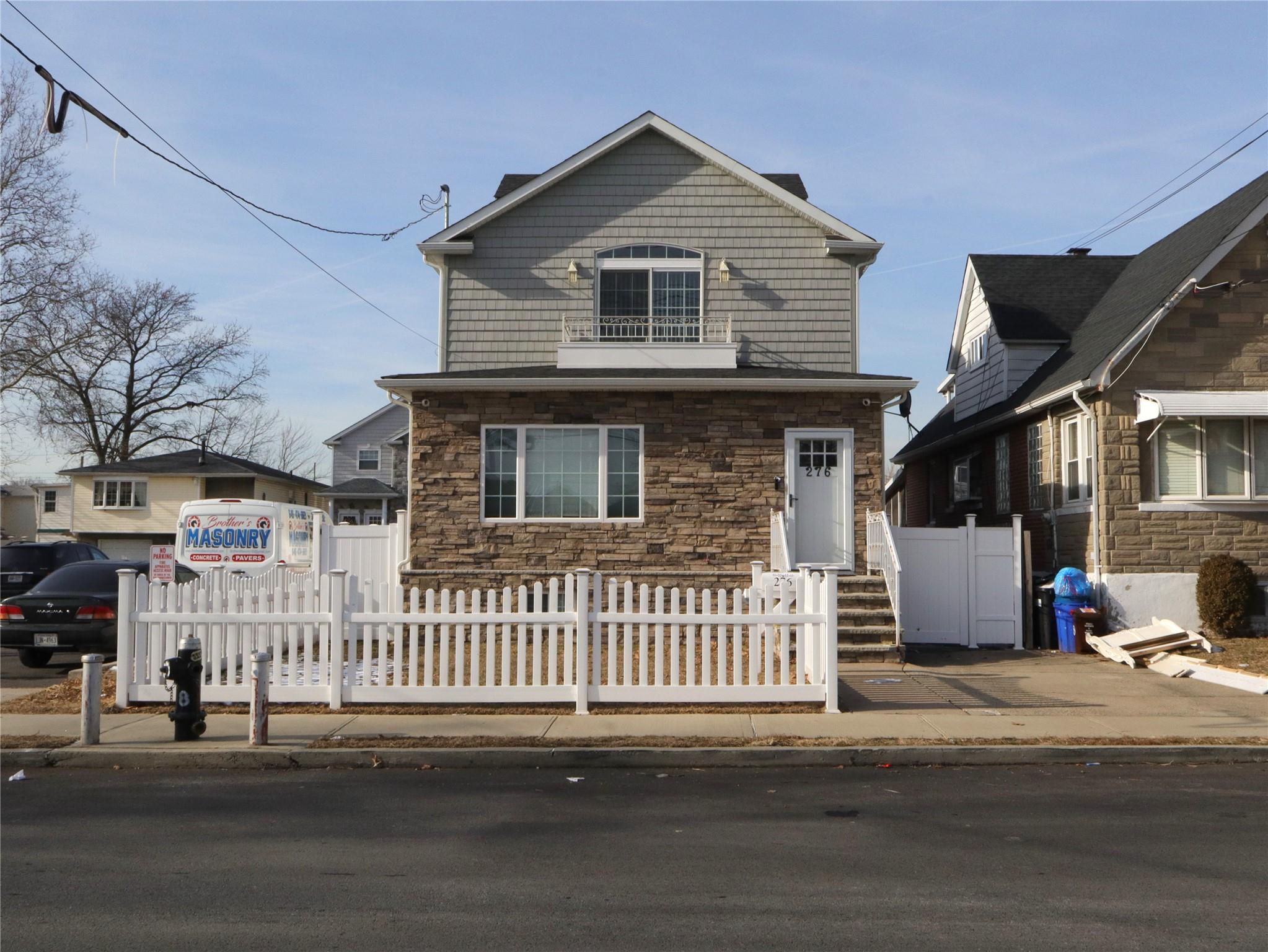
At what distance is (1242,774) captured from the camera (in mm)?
8719

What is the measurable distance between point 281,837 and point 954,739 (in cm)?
561

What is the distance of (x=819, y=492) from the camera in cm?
1770

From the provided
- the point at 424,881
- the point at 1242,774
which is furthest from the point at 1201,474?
the point at 424,881

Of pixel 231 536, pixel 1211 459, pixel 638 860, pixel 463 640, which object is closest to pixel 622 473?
pixel 463 640

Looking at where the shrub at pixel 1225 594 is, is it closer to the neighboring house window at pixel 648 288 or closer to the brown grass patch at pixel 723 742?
the brown grass patch at pixel 723 742

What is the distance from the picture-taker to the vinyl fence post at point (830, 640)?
10.6 metres

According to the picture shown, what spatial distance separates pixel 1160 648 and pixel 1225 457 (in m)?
4.05

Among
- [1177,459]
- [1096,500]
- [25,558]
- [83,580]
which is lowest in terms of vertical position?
[83,580]

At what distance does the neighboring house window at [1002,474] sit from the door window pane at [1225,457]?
4.91 meters

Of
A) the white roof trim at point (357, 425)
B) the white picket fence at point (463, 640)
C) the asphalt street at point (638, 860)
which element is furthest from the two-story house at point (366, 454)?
the asphalt street at point (638, 860)

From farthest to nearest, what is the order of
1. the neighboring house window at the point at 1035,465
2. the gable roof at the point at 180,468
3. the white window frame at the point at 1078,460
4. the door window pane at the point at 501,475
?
the gable roof at the point at 180,468, the neighboring house window at the point at 1035,465, the door window pane at the point at 501,475, the white window frame at the point at 1078,460

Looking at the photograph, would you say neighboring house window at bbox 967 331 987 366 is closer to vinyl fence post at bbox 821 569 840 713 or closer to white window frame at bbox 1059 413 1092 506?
white window frame at bbox 1059 413 1092 506

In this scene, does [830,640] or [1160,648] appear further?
[1160,648]

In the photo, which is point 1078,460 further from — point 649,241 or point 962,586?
point 649,241
